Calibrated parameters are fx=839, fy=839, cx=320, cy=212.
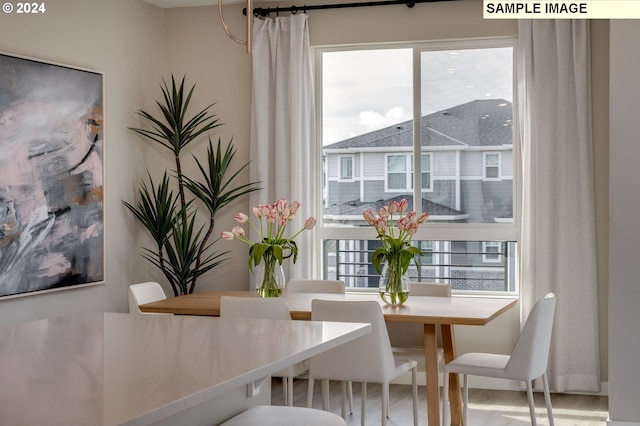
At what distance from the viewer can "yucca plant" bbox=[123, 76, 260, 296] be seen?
5914mm

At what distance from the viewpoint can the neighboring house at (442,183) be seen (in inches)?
232

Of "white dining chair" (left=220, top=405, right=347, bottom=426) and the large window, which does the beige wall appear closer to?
the large window

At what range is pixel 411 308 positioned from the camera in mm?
4434

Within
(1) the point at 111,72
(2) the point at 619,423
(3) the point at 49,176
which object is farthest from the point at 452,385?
(1) the point at 111,72

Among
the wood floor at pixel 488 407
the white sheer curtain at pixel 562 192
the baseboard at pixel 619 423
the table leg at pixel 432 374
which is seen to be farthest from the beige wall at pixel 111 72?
the baseboard at pixel 619 423

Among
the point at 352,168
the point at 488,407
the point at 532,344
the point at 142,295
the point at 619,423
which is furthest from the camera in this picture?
the point at 352,168

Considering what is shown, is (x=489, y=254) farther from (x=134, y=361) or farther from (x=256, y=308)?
(x=134, y=361)

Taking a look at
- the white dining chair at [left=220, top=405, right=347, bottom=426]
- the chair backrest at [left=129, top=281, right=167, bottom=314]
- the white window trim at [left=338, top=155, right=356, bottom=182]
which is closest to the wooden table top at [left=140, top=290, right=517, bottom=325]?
the chair backrest at [left=129, top=281, right=167, bottom=314]

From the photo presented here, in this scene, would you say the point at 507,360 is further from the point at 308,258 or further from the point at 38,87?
the point at 38,87

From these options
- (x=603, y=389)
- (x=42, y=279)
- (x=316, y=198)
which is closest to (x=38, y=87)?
(x=42, y=279)

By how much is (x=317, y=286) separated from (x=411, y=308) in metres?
1.07

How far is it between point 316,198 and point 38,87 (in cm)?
214

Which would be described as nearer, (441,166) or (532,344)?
(532,344)

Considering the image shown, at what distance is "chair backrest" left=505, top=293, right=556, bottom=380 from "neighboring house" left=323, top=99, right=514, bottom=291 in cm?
181
